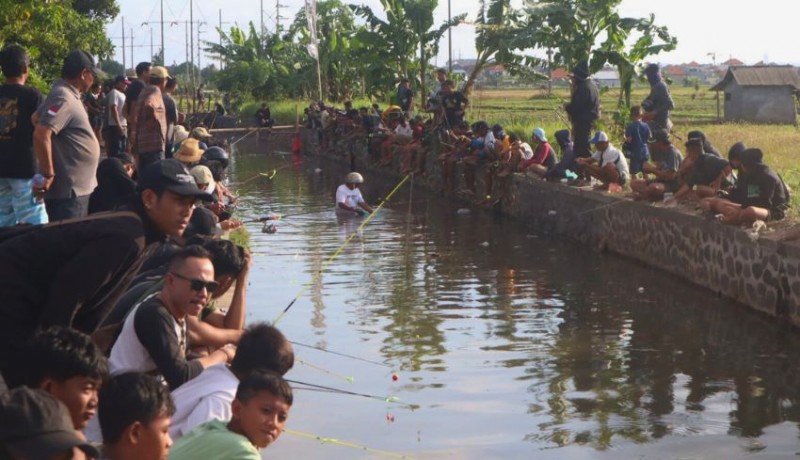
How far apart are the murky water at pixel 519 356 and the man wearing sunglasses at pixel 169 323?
302 centimetres

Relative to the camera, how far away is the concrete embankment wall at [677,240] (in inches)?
527

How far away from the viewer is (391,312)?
1420 cm

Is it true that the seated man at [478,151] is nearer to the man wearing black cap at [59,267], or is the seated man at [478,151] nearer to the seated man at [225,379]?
the seated man at [225,379]

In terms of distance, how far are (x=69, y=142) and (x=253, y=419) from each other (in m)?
4.21

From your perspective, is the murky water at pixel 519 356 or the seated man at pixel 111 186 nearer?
the seated man at pixel 111 186

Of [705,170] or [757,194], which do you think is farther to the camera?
[705,170]

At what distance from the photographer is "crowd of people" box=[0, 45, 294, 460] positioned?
428 cm

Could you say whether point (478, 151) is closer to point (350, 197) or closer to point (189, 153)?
point (350, 197)

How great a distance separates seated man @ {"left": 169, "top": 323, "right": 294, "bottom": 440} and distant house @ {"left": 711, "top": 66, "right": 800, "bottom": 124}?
144 ft

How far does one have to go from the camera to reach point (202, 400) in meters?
5.38

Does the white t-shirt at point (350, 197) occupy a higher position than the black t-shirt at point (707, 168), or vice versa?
the black t-shirt at point (707, 168)

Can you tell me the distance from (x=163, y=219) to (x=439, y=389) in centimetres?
541

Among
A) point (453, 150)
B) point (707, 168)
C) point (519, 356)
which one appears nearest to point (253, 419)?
point (519, 356)

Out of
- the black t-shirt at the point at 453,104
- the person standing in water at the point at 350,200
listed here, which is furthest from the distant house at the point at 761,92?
the person standing in water at the point at 350,200
